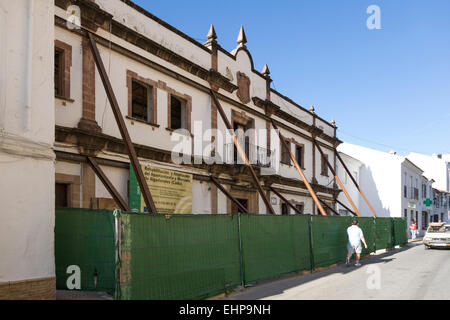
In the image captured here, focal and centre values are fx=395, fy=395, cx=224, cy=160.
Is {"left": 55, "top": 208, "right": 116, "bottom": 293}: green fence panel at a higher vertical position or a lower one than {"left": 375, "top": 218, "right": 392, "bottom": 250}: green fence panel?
higher

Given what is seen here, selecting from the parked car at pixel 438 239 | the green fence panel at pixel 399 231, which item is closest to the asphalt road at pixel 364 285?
the parked car at pixel 438 239

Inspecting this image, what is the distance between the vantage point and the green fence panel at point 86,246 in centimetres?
705

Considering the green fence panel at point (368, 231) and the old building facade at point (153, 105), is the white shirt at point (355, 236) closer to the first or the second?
the green fence panel at point (368, 231)

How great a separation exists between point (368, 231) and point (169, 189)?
9.96 metres

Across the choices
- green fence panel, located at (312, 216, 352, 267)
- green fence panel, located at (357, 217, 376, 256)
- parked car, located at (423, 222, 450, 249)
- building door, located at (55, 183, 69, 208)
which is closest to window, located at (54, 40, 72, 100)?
building door, located at (55, 183, 69, 208)

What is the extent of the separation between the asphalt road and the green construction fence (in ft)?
2.07

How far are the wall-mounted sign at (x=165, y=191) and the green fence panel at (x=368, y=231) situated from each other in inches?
314

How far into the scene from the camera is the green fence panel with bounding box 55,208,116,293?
7.05 metres

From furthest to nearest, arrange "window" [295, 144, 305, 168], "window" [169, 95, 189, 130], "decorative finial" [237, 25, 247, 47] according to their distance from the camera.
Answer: "window" [295, 144, 305, 168] → "decorative finial" [237, 25, 247, 47] → "window" [169, 95, 189, 130]

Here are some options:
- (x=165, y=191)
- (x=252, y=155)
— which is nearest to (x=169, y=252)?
(x=165, y=191)

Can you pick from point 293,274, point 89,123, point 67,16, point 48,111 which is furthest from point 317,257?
point 67,16

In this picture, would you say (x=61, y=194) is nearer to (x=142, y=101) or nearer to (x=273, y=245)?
(x=142, y=101)

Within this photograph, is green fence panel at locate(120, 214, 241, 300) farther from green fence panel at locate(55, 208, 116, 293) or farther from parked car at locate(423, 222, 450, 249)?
parked car at locate(423, 222, 450, 249)
